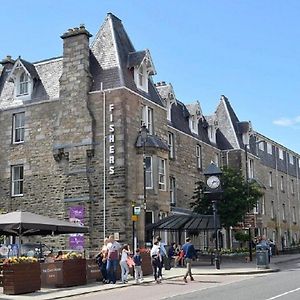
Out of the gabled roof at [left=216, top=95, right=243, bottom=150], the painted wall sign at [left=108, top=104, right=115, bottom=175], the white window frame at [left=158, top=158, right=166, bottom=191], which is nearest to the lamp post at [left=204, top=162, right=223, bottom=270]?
the white window frame at [left=158, top=158, right=166, bottom=191]

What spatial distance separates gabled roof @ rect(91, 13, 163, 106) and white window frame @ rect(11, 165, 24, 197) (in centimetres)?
747

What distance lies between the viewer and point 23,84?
114 feet

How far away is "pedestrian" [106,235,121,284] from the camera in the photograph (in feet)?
65.9

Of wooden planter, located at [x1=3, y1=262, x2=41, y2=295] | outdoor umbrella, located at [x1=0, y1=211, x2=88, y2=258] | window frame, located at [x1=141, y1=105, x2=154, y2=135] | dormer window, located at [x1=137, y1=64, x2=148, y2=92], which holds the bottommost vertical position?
wooden planter, located at [x1=3, y1=262, x2=41, y2=295]

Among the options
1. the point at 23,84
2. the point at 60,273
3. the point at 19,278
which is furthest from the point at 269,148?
the point at 19,278

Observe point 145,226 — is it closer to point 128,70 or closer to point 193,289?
point 128,70

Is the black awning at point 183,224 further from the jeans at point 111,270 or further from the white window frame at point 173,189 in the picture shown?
the jeans at point 111,270

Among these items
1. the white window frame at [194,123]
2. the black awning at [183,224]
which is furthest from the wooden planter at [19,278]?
the white window frame at [194,123]

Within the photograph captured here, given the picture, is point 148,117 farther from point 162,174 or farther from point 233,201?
point 233,201

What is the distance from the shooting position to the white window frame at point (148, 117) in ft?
108

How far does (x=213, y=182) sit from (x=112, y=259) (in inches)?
362

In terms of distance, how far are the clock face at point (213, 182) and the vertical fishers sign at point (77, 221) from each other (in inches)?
297

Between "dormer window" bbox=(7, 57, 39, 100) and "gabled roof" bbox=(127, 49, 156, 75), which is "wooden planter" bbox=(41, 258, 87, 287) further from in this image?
"dormer window" bbox=(7, 57, 39, 100)

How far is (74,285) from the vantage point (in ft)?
63.8
